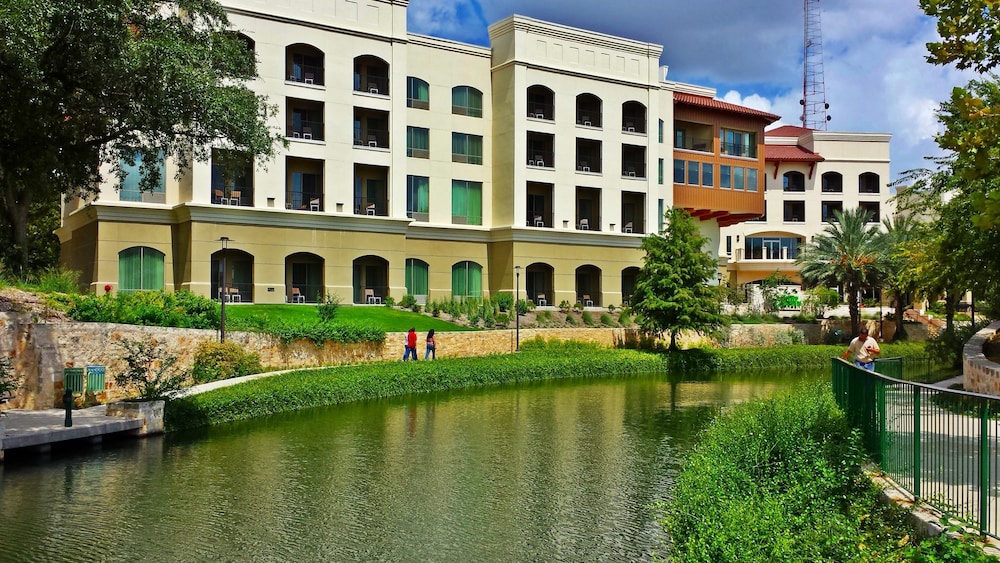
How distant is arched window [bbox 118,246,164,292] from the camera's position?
39688mm

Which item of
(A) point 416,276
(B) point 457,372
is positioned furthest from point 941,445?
(A) point 416,276

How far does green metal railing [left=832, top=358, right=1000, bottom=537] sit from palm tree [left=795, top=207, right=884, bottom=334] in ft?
133

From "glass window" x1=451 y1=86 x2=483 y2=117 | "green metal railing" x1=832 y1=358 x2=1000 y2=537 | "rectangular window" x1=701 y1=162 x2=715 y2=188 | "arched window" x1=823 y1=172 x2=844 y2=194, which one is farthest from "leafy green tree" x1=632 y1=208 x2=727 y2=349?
"arched window" x1=823 y1=172 x2=844 y2=194

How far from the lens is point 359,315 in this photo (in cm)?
3991

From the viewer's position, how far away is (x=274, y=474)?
1719 cm

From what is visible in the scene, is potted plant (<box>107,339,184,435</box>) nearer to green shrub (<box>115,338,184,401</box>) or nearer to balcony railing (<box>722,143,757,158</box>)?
green shrub (<box>115,338,184,401</box>)

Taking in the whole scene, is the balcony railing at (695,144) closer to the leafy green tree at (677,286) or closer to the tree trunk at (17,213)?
the leafy green tree at (677,286)

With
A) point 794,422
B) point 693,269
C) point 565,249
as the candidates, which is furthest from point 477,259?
point 794,422

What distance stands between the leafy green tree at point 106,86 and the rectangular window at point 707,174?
1539 inches

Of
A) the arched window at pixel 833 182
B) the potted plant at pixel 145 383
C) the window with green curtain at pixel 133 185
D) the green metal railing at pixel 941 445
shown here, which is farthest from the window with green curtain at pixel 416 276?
the arched window at pixel 833 182

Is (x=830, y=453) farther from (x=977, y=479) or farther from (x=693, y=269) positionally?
(x=693, y=269)

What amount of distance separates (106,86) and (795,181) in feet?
207

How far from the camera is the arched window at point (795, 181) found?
7238cm

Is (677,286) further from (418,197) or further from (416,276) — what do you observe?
(418,197)
